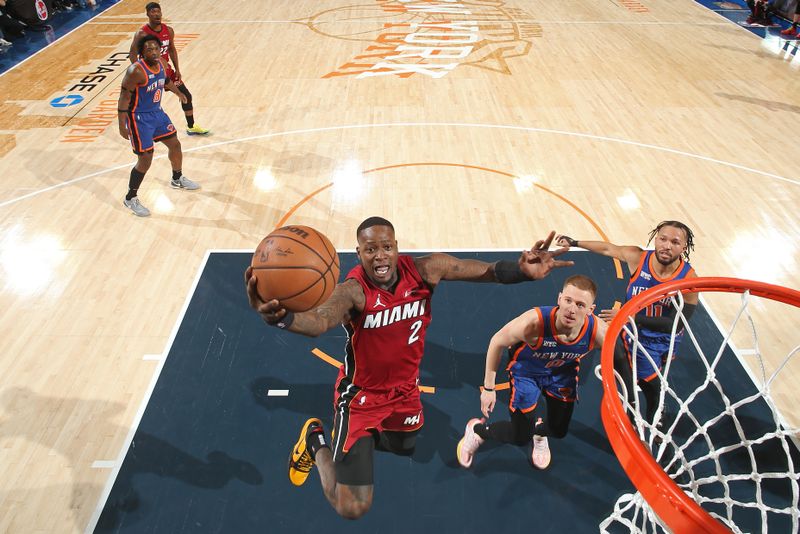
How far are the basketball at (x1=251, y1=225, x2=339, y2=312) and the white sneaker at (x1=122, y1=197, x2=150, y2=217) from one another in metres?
4.30

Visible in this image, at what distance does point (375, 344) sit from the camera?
334cm

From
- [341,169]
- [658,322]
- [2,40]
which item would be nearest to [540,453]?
[658,322]

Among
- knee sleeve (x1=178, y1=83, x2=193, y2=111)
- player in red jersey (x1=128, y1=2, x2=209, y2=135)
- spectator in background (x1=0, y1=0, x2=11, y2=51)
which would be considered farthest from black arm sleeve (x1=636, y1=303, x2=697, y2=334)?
spectator in background (x1=0, y1=0, x2=11, y2=51)

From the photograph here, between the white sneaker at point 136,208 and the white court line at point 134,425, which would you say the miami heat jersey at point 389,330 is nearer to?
the white court line at point 134,425

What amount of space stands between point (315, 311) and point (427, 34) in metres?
11.1

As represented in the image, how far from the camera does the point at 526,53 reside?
11602mm

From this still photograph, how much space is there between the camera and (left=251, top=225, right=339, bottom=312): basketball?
9.03 ft

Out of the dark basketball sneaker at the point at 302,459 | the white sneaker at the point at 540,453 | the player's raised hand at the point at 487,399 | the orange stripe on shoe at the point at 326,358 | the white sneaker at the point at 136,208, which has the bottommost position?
the white sneaker at the point at 136,208

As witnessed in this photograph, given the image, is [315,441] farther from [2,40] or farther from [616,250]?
[2,40]

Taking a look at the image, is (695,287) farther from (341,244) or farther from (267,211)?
(267,211)

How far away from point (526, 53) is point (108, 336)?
988 cm

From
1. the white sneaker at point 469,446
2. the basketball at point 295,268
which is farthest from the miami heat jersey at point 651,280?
the basketball at point 295,268

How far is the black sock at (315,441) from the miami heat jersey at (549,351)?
4.45ft

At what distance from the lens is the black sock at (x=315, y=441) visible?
11.6 feet
